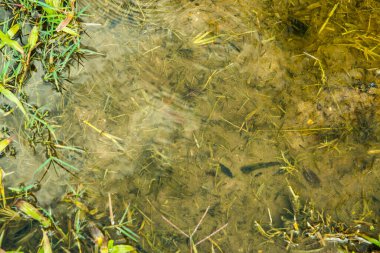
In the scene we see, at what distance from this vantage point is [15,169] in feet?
7.30

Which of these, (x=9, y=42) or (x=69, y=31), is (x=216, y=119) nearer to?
(x=69, y=31)

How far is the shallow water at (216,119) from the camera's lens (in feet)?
7.23

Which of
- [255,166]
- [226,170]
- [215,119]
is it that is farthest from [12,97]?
[255,166]

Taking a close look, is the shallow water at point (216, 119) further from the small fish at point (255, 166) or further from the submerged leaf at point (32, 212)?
the submerged leaf at point (32, 212)

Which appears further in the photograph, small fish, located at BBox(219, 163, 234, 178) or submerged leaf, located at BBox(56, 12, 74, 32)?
submerged leaf, located at BBox(56, 12, 74, 32)

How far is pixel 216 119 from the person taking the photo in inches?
92.5

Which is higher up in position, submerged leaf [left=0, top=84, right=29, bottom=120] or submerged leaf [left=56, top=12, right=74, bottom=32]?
submerged leaf [left=56, top=12, right=74, bottom=32]

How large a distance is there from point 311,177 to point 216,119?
2.09 ft

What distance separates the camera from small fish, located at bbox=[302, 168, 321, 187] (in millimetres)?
2248

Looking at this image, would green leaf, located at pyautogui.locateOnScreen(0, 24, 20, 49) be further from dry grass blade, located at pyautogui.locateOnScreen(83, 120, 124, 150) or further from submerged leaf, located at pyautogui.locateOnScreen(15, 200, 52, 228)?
submerged leaf, located at pyautogui.locateOnScreen(15, 200, 52, 228)

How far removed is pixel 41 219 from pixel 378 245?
179 cm

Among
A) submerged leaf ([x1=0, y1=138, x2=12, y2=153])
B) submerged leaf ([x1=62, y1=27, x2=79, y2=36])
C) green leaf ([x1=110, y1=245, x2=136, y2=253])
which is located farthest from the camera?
submerged leaf ([x1=62, y1=27, x2=79, y2=36])

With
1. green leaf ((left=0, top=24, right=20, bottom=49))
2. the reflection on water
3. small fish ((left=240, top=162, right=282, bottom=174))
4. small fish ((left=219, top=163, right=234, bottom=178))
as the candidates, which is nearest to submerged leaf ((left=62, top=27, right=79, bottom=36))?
the reflection on water

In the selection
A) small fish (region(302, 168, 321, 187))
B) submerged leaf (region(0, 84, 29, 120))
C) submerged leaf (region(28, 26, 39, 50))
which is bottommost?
small fish (region(302, 168, 321, 187))
